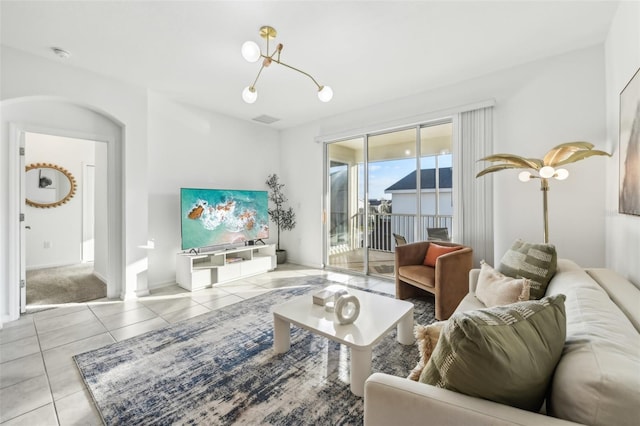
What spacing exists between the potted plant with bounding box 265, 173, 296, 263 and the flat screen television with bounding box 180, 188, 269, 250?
1.78 ft

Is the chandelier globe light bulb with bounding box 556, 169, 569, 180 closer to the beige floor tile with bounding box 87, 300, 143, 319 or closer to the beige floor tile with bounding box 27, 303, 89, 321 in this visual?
the beige floor tile with bounding box 87, 300, 143, 319

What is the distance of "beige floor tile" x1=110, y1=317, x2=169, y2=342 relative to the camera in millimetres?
2465

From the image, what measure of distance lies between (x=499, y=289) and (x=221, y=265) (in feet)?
11.6

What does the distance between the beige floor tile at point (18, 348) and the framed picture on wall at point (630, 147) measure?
14.8 feet

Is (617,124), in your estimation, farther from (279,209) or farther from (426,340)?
(279,209)

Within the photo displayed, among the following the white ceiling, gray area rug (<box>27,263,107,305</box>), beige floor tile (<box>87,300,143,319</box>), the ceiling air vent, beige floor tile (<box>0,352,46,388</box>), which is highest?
the ceiling air vent

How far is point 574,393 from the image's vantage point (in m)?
0.69

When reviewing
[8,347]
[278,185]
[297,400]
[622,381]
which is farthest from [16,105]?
[622,381]

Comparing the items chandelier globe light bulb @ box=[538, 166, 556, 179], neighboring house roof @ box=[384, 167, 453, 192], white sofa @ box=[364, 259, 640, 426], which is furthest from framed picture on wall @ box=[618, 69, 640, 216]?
neighboring house roof @ box=[384, 167, 453, 192]

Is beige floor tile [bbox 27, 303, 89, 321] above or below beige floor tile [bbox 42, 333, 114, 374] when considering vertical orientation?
above

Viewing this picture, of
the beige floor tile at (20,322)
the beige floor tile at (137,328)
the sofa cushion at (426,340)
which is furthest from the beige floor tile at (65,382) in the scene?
the sofa cushion at (426,340)

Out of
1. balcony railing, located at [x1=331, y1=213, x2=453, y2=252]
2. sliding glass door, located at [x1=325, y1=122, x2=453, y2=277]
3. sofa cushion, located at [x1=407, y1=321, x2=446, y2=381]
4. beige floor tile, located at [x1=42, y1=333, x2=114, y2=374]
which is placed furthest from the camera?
balcony railing, located at [x1=331, y1=213, x2=453, y2=252]

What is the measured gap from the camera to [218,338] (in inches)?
94.2

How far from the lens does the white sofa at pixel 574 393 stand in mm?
640
